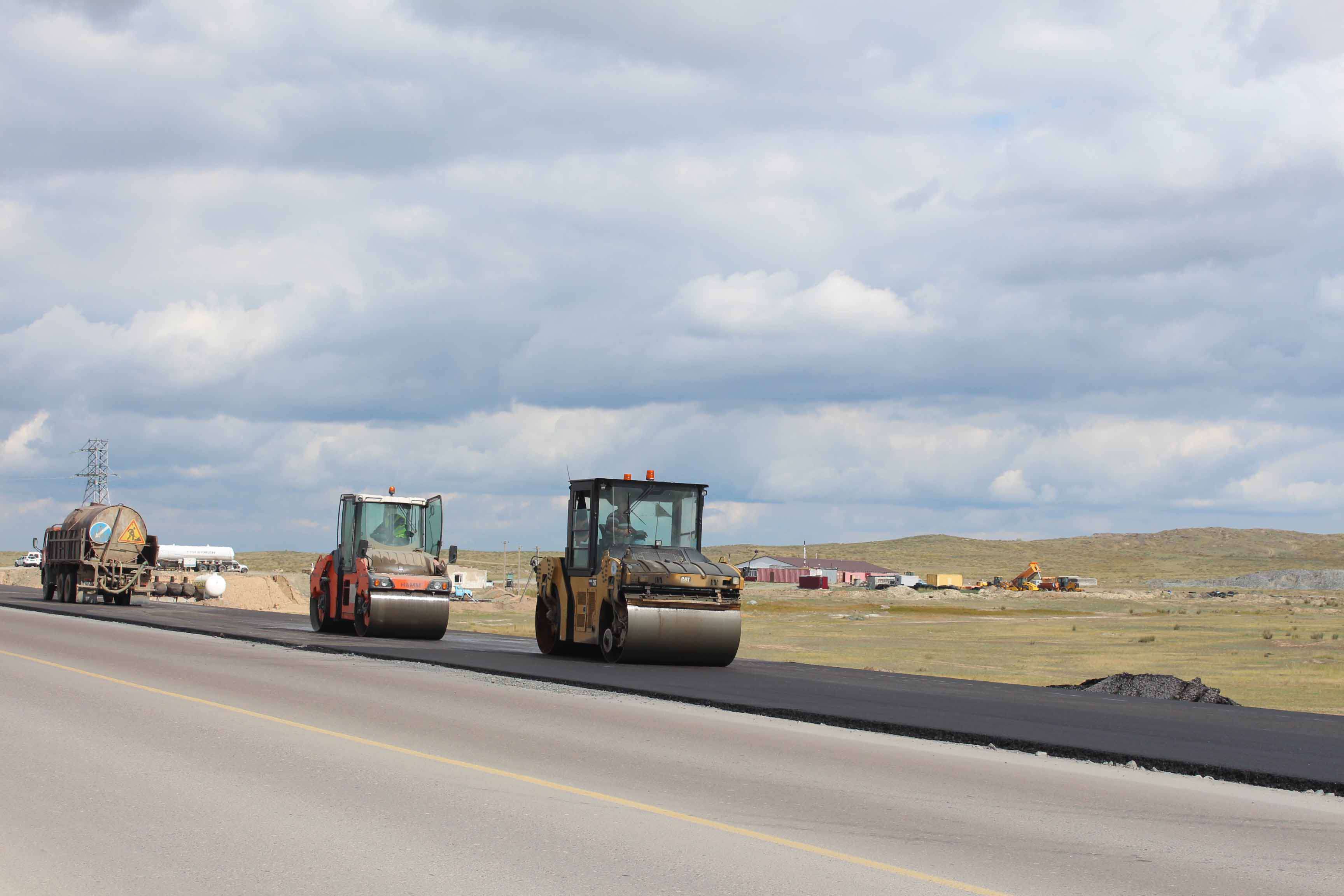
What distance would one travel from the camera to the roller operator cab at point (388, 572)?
30344 millimetres

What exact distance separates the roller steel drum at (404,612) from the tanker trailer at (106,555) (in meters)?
23.1

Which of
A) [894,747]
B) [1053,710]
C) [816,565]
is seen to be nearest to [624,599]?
[1053,710]

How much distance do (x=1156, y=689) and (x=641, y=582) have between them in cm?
840

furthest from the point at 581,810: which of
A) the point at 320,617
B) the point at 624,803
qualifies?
the point at 320,617

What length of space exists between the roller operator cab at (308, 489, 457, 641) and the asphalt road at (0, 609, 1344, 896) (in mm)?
14042

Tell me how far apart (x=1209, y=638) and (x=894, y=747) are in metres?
39.8

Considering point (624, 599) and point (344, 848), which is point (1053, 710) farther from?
point (344, 848)

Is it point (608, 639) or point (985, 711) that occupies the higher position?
point (608, 639)

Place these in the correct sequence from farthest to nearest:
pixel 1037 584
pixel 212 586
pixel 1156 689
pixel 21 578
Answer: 1. pixel 1037 584
2. pixel 21 578
3. pixel 212 586
4. pixel 1156 689

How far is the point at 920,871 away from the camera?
788 cm

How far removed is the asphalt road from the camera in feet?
25.2

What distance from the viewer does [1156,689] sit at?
20.9m

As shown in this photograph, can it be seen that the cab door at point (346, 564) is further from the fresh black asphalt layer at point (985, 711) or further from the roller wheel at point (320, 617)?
the fresh black asphalt layer at point (985, 711)

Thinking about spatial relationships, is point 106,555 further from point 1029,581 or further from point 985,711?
point 1029,581
